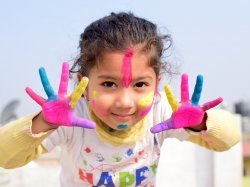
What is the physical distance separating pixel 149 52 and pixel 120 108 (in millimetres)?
227

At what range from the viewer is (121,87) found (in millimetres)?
1445

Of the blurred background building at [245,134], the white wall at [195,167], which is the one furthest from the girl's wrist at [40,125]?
the blurred background building at [245,134]

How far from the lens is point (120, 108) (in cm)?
143

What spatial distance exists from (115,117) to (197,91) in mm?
280

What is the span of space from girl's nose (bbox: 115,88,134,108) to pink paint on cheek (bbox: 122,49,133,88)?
0.08 ft

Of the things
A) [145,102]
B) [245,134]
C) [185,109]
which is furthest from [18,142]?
[245,134]

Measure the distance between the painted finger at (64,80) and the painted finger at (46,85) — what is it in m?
0.03

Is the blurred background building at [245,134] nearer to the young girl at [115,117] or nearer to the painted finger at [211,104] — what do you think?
the young girl at [115,117]

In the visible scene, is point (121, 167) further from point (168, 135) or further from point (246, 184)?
point (246, 184)

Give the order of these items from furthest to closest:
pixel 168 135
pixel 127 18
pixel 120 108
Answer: pixel 168 135 → pixel 127 18 → pixel 120 108

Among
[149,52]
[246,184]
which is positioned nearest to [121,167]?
[149,52]

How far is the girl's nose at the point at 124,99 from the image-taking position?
1.41 meters

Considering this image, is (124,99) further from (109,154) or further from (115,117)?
(109,154)

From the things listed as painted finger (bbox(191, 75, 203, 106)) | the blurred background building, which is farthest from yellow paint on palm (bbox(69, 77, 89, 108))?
the blurred background building
